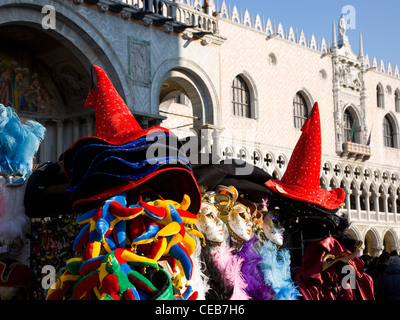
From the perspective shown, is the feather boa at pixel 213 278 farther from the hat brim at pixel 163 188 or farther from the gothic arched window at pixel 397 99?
the gothic arched window at pixel 397 99

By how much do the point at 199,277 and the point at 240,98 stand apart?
12325 mm

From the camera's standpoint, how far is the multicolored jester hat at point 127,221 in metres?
2.93

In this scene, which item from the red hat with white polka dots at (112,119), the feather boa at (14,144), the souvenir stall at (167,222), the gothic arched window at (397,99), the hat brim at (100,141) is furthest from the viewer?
the gothic arched window at (397,99)

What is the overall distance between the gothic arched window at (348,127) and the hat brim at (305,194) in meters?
15.5

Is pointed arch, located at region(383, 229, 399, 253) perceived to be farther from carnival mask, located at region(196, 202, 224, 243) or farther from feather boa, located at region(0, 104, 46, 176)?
feather boa, located at region(0, 104, 46, 176)


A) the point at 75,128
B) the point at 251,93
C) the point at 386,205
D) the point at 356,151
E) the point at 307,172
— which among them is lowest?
the point at 307,172

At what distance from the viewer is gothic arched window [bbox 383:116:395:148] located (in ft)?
71.1

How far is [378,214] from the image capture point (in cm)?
2042

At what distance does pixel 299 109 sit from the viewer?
17.8m

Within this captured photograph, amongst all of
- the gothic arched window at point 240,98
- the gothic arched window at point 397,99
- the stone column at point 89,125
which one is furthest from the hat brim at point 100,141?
the gothic arched window at point 397,99

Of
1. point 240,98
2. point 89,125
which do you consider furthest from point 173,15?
point 240,98

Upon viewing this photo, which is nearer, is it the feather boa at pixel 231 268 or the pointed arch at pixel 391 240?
the feather boa at pixel 231 268

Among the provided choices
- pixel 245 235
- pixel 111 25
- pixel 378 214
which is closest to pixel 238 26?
pixel 111 25

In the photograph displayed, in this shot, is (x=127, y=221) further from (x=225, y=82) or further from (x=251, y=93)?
(x=251, y=93)
